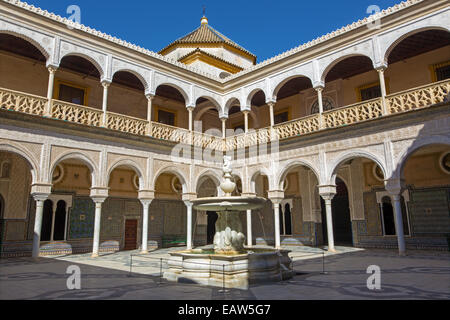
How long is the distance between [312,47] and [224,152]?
5573 mm

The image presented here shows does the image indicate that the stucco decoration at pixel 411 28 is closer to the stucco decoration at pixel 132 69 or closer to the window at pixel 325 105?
the window at pixel 325 105

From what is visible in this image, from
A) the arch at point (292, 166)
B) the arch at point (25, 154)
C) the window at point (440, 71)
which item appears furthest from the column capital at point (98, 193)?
the window at point (440, 71)

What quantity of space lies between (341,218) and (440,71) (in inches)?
265

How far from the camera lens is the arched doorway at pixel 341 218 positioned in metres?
14.7

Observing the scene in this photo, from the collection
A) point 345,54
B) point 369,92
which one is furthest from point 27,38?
point 369,92

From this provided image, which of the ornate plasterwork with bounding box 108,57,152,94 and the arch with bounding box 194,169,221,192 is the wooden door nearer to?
the arch with bounding box 194,169,221,192

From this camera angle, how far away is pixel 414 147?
390 inches

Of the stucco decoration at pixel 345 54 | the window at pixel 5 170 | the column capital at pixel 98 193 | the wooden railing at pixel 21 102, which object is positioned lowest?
the column capital at pixel 98 193

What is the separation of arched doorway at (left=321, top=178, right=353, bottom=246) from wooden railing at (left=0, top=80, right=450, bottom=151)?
373 centimetres

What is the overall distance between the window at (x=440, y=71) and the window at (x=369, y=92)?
6.30 feet

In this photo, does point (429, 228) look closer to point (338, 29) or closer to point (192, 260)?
point (338, 29)

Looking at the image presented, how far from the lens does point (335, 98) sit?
47.5 ft

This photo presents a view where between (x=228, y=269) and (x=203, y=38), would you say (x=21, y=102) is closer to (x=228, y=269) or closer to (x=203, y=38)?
(x=228, y=269)

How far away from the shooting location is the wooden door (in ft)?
47.3
